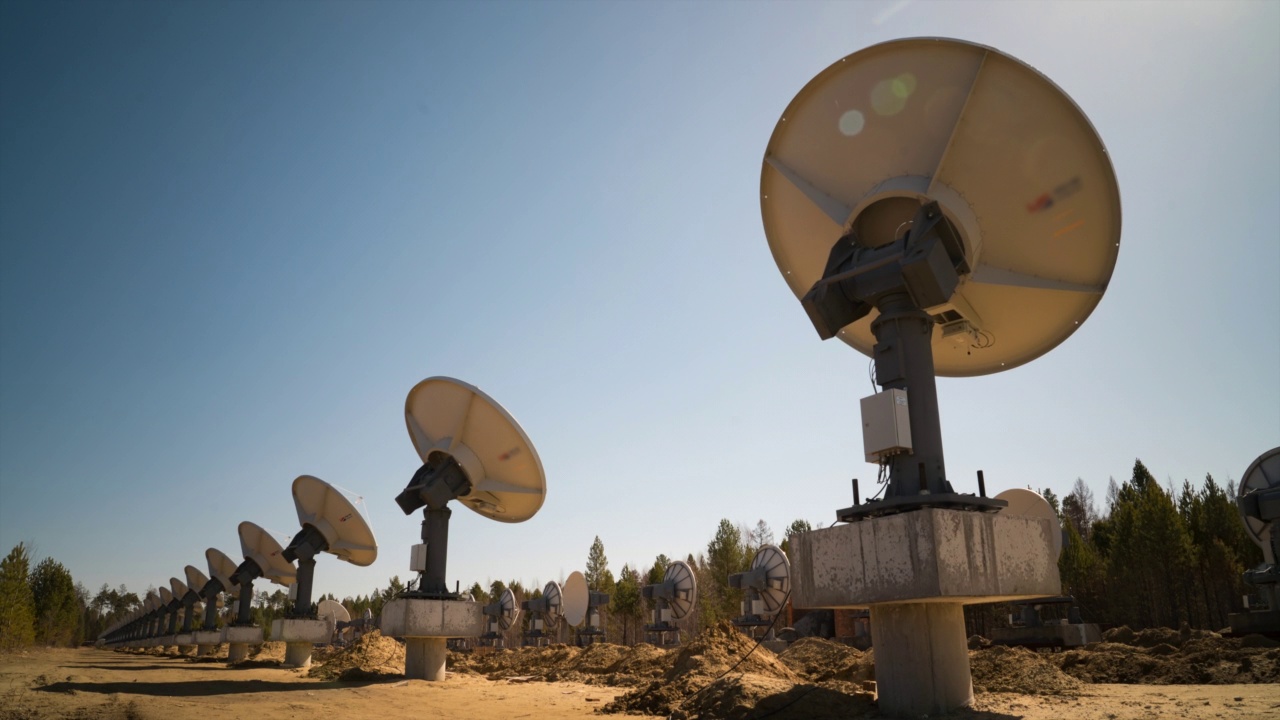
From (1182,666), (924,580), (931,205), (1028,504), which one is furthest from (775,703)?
(1028,504)

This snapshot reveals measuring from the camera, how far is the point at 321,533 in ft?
93.9

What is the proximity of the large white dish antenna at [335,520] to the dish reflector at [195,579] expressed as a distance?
29.3 metres

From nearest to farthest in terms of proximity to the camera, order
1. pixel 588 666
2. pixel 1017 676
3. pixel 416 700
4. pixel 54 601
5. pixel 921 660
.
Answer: pixel 921 660 → pixel 1017 676 → pixel 416 700 → pixel 588 666 → pixel 54 601

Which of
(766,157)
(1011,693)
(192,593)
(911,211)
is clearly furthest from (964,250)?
(192,593)

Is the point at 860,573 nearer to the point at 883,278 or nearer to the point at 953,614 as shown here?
the point at 953,614

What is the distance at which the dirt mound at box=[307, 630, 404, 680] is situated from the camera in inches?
795

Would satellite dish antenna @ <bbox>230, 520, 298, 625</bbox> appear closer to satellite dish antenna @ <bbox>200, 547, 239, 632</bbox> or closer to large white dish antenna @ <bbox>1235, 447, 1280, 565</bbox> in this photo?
satellite dish antenna @ <bbox>200, 547, 239, 632</bbox>

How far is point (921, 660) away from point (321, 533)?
997 inches

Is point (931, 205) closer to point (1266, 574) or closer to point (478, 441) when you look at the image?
point (478, 441)

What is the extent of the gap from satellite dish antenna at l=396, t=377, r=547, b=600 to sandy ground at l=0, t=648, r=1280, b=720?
333 centimetres

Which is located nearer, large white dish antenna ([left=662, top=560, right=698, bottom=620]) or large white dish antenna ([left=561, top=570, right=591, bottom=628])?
large white dish antenna ([left=662, top=560, right=698, bottom=620])

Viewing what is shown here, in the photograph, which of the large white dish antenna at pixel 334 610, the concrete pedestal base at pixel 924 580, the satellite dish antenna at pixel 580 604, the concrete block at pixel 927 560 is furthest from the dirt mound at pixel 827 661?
the large white dish antenna at pixel 334 610

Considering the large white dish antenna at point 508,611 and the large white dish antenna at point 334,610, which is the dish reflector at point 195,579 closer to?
the large white dish antenna at point 334,610

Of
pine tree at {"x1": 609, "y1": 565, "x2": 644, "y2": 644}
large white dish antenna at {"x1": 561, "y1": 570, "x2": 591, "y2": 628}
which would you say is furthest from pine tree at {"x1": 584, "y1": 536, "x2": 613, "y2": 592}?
large white dish antenna at {"x1": 561, "y1": 570, "x2": 591, "y2": 628}
